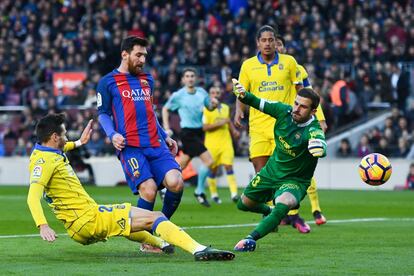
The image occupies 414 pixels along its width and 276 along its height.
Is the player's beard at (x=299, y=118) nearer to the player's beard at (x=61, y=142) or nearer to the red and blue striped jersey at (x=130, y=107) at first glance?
the red and blue striped jersey at (x=130, y=107)

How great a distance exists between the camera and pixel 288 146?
A: 1184 cm

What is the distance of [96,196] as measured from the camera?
2292 centimetres

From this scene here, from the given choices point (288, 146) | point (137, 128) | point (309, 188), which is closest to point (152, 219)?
point (137, 128)

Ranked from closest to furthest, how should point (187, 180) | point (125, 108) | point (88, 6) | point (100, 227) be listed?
point (100, 227), point (125, 108), point (187, 180), point (88, 6)

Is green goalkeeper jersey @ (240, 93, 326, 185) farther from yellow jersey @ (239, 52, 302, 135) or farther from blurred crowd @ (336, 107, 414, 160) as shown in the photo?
blurred crowd @ (336, 107, 414, 160)

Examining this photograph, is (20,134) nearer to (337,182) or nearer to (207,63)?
(207,63)

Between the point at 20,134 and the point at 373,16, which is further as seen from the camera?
the point at 373,16

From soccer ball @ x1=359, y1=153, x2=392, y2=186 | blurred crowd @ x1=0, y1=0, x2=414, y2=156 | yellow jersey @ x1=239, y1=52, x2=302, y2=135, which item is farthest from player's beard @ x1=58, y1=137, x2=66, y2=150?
blurred crowd @ x1=0, y1=0, x2=414, y2=156

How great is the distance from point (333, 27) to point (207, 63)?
12.9ft

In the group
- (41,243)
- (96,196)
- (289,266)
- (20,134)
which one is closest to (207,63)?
(20,134)

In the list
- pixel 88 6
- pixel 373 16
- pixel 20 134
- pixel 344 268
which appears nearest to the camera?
pixel 344 268

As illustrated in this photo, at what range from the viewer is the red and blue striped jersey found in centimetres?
1164

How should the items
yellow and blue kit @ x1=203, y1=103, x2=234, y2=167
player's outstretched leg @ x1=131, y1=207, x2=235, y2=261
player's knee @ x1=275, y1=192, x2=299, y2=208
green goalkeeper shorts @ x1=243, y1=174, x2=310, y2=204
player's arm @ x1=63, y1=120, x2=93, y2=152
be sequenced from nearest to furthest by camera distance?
player's outstretched leg @ x1=131, y1=207, x2=235, y2=261 < player's knee @ x1=275, y1=192, x2=299, y2=208 < player's arm @ x1=63, y1=120, x2=93, y2=152 < green goalkeeper shorts @ x1=243, y1=174, x2=310, y2=204 < yellow and blue kit @ x1=203, y1=103, x2=234, y2=167

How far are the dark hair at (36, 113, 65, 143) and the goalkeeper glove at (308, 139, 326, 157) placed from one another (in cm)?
244
